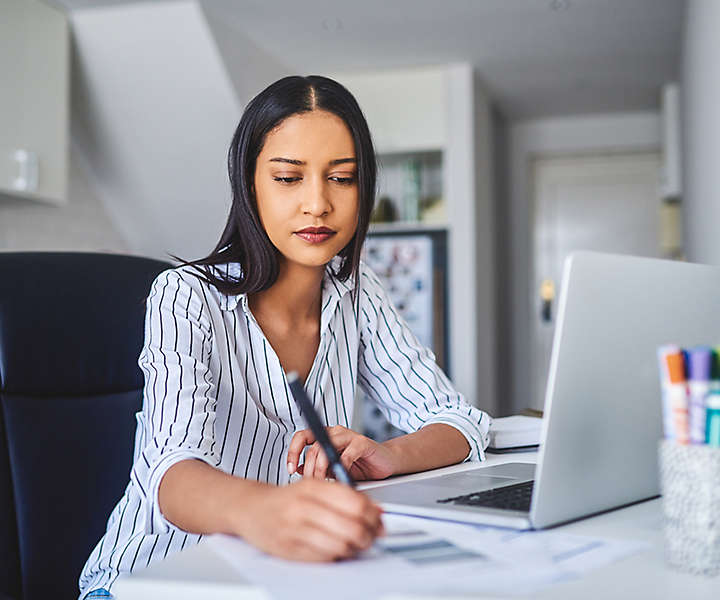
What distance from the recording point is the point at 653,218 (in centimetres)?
533

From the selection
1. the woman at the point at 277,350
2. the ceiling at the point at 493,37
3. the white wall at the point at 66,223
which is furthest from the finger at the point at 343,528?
the ceiling at the point at 493,37

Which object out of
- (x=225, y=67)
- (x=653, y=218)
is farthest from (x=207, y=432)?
(x=653, y=218)

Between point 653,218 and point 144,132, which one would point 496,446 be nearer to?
point 144,132

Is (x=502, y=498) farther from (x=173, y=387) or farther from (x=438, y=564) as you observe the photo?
(x=173, y=387)

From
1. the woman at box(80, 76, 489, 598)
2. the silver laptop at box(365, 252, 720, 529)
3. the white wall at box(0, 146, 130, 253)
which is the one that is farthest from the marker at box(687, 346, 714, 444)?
the white wall at box(0, 146, 130, 253)

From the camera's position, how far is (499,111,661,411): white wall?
5418 mm

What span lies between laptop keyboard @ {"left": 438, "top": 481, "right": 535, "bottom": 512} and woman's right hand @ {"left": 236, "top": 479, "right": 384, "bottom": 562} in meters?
0.20

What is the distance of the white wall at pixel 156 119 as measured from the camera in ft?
11.3

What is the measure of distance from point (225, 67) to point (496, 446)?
8.82ft

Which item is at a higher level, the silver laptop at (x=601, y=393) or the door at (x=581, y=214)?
the door at (x=581, y=214)

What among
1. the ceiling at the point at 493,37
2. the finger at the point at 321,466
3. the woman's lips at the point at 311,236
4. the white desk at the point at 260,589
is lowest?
the white desk at the point at 260,589

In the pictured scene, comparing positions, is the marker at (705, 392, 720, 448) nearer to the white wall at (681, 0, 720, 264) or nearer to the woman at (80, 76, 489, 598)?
the woman at (80, 76, 489, 598)

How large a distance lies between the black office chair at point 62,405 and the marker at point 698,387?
88cm

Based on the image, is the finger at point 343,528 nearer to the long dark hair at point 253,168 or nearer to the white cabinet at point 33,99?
the long dark hair at point 253,168
